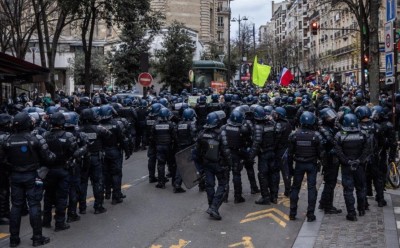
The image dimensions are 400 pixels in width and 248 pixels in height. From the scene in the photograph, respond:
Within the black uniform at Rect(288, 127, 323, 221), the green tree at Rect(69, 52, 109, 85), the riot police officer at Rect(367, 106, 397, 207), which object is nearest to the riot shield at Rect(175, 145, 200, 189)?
the black uniform at Rect(288, 127, 323, 221)

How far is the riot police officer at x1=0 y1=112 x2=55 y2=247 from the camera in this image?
803cm

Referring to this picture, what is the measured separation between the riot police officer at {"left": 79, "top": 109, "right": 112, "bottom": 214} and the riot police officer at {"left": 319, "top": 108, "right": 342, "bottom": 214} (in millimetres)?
4027

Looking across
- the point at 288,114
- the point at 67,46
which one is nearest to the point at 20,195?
the point at 288,114

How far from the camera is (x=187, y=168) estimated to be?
10883mm

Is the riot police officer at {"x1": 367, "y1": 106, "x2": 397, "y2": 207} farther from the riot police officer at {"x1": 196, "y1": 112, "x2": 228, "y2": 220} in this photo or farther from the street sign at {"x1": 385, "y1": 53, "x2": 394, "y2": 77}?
the riot police officer at {"x1": 196, "y1": 112, "x2": 228, "y2": 220}

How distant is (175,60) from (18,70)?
20688mm

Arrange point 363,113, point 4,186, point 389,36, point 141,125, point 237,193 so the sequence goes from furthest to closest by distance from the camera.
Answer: point 141,125, point 389,36, point 237,193, point 363,113, point 4,186

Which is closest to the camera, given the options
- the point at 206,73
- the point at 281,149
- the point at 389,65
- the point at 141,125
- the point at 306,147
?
the point at 306,147

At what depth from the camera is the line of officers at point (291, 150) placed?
366 inches

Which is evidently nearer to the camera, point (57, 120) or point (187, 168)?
point (57, 120)

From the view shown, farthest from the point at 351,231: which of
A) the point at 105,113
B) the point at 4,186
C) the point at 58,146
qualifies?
the point at 4,186

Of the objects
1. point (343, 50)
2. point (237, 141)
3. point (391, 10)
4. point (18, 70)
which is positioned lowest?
point (237, 141)

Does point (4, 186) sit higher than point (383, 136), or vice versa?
point (383, 136)

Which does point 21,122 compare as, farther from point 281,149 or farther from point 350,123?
point 281,149
